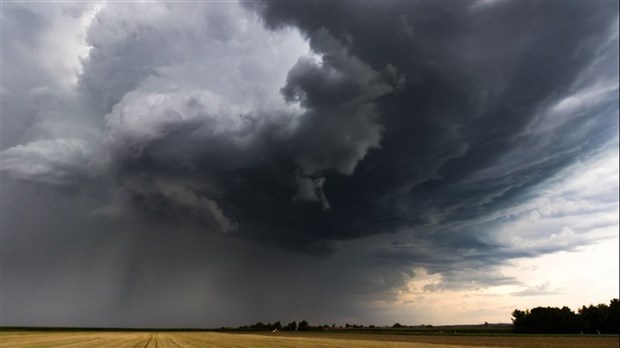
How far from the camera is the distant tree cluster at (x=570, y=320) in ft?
325

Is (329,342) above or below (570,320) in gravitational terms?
below

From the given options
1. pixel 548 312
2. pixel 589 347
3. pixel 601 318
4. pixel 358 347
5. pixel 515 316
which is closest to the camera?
pixel 589 347

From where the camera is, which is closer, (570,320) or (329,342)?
(329,342)

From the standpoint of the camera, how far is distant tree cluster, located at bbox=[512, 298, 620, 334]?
9894cm

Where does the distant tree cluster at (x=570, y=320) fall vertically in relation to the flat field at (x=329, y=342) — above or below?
above

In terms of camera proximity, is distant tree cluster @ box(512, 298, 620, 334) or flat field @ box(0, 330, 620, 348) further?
distant tree cluster @ box(512, 298, 620, 334)

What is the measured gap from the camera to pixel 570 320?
107500 mm

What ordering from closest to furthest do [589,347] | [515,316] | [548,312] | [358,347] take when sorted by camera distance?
[589,347] → [358,347] → [548,312] → [515,316]

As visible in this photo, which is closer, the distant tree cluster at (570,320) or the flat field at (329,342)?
the flat field at (329,342)

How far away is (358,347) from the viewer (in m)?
57.2

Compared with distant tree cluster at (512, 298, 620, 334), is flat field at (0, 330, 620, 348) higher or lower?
lower

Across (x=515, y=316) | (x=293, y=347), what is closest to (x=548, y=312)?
(x=515, y=316)

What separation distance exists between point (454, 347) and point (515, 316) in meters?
78.0

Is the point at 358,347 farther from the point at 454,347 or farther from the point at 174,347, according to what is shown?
the point at 174,347
